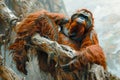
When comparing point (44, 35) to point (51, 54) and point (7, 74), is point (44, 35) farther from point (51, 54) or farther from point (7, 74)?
point (7, 74)

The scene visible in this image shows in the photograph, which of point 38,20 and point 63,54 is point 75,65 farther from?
point 38,20

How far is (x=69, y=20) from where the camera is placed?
4508 mm

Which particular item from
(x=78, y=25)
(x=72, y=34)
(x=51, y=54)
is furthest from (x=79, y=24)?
(x=51, y=54)

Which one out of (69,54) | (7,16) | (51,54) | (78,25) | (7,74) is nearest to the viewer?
(7,74)

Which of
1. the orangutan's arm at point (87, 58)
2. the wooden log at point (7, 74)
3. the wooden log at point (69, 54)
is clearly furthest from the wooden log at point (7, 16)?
the wooden log at point (7, 74)

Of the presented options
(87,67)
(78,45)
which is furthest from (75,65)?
(78,45)

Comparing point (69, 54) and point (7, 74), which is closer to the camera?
point (7, 74)

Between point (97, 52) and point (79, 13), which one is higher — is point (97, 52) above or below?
below

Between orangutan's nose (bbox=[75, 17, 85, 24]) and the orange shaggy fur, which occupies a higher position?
orangutan's nose (bbox=[75, 17, 85, 24])

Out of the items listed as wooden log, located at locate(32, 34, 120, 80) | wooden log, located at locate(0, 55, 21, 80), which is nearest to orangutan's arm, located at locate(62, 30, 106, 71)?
wooden log, located at locate(32, 34, 120, 80)

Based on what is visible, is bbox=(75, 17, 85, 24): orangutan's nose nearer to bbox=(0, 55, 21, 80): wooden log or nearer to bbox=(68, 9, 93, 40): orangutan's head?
bbox=(68, 9, 93, 40): orangutan's head

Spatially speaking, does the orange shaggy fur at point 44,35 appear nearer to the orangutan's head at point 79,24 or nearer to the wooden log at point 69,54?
the orangutan's head at point 79,24

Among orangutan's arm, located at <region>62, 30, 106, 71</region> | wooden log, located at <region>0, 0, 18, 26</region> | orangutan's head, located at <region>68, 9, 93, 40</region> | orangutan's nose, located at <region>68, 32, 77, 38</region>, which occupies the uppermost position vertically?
wooden log, located at <region>0, 0, 18, 26</region>

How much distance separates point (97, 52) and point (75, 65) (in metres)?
0.27
